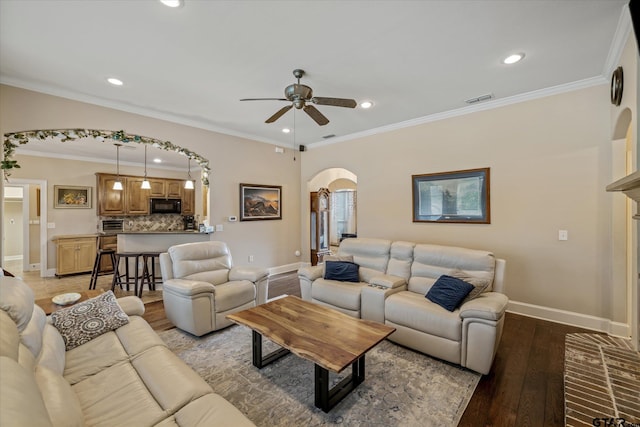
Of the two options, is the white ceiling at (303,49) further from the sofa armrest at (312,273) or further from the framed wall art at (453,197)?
the sofa armrest at (312,273)

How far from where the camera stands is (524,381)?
227 centimetres

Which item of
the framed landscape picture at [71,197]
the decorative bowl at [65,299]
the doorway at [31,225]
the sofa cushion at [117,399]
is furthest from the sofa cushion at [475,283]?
the framed landscape picture at [71,197]

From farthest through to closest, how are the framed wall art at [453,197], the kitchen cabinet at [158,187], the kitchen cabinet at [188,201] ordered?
the kitchen cabinet at [188,201] → the kitchen cabinet at [158,187] → the framed wall art at [453,197]

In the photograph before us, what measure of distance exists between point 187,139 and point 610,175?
578cm

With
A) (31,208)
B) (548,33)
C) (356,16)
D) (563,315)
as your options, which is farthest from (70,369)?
(31,208)

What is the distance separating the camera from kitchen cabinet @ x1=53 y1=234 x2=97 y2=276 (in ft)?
19.3

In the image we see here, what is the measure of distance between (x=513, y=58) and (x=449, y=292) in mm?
2464

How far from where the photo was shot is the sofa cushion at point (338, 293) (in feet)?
10.6

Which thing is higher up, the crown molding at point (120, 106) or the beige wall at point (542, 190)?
the crown molding at point (120, 106)

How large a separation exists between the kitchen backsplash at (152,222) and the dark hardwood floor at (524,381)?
4933mm

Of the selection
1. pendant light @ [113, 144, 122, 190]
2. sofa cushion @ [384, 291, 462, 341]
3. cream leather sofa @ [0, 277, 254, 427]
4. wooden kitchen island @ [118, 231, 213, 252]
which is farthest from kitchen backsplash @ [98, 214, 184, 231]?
sofa cushion @ [384, 291, 462, 341]

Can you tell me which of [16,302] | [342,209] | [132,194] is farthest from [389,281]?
[132,194]

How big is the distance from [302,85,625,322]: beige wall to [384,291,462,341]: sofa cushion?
5.68 ft

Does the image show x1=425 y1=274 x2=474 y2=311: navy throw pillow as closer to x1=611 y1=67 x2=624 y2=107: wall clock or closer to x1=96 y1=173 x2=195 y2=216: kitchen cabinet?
x1=611 y1=67 x2=624 y2=107: wall clock
